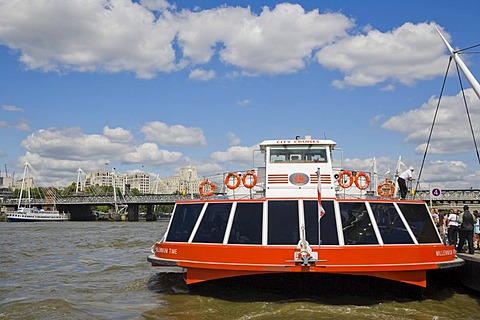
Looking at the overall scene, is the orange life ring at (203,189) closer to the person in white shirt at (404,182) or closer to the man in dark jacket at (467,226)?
the person in white shirt at (404,182)

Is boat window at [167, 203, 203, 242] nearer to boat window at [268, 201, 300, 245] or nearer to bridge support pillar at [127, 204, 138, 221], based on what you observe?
boat window at [268, 201, 300, 245]

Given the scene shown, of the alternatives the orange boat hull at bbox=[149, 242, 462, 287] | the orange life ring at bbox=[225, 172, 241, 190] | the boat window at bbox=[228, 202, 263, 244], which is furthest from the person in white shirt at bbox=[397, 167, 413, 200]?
the boat window at bbox=[228, 202, 263, 244]

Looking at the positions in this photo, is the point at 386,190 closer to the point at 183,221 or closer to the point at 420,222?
the point at 420,222

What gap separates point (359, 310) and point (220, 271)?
3085 millimetres

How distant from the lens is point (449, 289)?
1533cm

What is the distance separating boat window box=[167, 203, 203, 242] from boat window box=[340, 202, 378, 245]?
3.46 meters

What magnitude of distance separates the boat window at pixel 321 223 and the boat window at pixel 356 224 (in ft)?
0.82

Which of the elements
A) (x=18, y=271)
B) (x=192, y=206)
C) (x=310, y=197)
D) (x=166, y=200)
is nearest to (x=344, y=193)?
(x=310, y=197)

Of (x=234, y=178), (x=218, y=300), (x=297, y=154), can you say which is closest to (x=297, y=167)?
(x=297, y=154)

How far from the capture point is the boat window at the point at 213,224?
12.7m

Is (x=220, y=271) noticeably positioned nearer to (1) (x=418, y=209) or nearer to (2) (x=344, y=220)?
(2) (x=344, y=220)

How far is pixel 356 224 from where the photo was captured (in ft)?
41.1

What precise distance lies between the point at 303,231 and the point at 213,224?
2459mm

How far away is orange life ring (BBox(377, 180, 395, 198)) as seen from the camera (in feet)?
48.6
